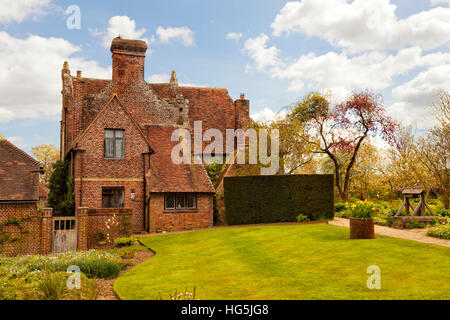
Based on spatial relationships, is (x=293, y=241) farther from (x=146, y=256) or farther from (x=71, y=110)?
(x=71, y=110)

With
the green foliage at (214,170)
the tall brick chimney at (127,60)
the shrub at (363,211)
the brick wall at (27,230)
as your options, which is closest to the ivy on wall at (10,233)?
the brick wall at (27,230)

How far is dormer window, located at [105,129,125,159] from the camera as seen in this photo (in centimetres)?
2673

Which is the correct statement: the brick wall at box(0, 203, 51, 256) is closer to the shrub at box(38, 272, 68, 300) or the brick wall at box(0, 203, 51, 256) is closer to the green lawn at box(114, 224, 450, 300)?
the green lawn at box(114, 224, 450, 300)

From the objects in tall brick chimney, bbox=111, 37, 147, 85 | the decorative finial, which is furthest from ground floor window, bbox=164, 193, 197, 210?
the decorative finial

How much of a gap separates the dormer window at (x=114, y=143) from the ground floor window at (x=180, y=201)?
431cm

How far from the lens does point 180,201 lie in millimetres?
26922

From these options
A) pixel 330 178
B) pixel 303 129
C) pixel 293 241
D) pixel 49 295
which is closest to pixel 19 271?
pixel 49 295

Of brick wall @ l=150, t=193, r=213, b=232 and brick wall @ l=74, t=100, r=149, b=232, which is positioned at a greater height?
brick wall @ l=74, t=100, r=149, b=232

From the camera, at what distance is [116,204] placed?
87.1 ft

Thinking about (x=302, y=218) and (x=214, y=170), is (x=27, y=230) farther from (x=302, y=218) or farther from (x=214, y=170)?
(x=302, y=218)

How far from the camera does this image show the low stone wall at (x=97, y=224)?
20.7m

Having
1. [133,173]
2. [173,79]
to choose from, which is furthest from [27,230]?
[173,79]

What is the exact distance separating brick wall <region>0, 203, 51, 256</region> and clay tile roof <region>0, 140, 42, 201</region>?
0.50 m

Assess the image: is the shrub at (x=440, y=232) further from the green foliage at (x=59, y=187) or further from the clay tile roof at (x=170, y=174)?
the green foliage at (x=59, y=187)
